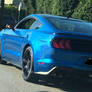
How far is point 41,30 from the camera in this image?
730cm

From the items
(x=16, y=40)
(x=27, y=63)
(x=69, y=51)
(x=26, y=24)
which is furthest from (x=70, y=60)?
(x=26, y=24)

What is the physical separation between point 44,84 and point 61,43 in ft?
4.00

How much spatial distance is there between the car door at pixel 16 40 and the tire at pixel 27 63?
0.93 feet

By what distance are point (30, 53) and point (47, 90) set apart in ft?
2.87

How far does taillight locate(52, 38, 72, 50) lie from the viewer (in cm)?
665

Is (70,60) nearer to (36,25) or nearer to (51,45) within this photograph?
(51,45)

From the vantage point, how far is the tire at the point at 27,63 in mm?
7270

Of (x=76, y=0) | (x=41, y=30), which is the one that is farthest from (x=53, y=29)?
(x=76, y=0)

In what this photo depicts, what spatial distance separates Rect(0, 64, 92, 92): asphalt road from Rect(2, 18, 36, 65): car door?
47cm

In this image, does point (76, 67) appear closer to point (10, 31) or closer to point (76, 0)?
point (10, 31)

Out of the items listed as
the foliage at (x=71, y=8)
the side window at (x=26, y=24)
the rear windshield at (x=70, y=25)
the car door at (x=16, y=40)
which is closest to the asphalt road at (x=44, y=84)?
the car door at (x=16, y=40)

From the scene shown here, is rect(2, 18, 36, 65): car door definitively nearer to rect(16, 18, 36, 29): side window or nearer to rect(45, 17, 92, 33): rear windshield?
rect(16, 18, 36, 29): side window

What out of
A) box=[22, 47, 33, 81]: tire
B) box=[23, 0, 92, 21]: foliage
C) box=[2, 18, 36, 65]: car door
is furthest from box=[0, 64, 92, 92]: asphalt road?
box=[23, 0, 92, 21]: foliage

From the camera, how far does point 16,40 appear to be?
8320mm
